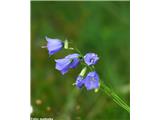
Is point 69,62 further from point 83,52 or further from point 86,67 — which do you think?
point 83,52

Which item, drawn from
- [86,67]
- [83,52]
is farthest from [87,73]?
[83,52]

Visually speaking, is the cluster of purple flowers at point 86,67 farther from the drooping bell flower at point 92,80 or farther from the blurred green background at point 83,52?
the blurred green background at point 83,52

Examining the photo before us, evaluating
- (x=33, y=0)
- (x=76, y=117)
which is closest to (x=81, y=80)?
(x=76, y=117)
